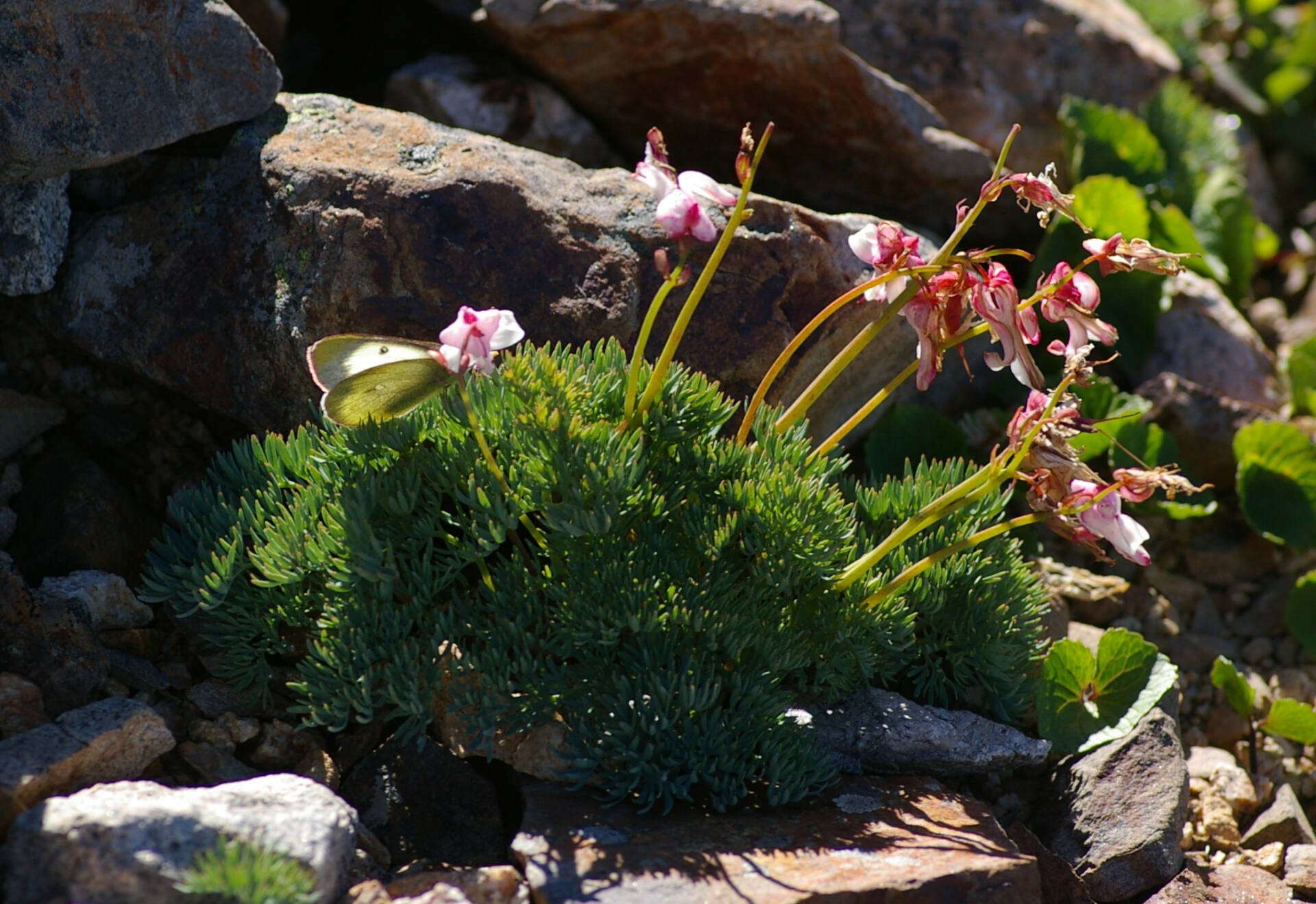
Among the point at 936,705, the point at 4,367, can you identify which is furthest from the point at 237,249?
the point at 936,705

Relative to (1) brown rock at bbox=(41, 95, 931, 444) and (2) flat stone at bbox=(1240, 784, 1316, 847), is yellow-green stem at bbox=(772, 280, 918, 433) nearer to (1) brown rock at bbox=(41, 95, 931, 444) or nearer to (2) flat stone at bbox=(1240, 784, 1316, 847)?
(1) brown rock at bbox=(41, 95, 931, 444)

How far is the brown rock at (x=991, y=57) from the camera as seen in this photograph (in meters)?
5.67

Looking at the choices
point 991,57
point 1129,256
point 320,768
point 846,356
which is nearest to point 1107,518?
point 1129,256

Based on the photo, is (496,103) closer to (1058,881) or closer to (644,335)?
(644,335)

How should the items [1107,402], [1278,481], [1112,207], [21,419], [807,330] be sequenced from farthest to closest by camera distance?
[1112,207]
[1107,402]
[1278,481]
[21,419]
[807,330]

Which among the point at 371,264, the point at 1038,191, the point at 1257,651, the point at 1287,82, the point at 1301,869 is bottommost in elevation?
the point at 1257,651

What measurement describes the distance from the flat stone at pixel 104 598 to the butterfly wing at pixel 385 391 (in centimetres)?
87

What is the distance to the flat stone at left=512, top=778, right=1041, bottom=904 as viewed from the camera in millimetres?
2471

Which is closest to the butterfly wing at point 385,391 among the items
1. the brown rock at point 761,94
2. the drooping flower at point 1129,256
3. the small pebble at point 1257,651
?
the drooping flower at point 1129,256

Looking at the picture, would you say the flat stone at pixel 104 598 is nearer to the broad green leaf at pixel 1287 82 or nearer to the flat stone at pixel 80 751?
the flat stone at pixel 80 751

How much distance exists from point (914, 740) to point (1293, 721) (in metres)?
1.62

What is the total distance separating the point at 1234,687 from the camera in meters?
3.85

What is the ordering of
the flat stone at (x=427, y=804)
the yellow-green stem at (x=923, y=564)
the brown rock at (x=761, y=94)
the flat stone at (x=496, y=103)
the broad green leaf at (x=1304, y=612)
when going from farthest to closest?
the flat stone at (x=496, y=103) < the brown rock at (x=761, y=94) < the broad green leaf at (x=1304, y=612) < the yellow-green stem at (x=923, y=564) < the flat stone at (x=427, y=804)

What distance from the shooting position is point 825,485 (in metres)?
2.98
